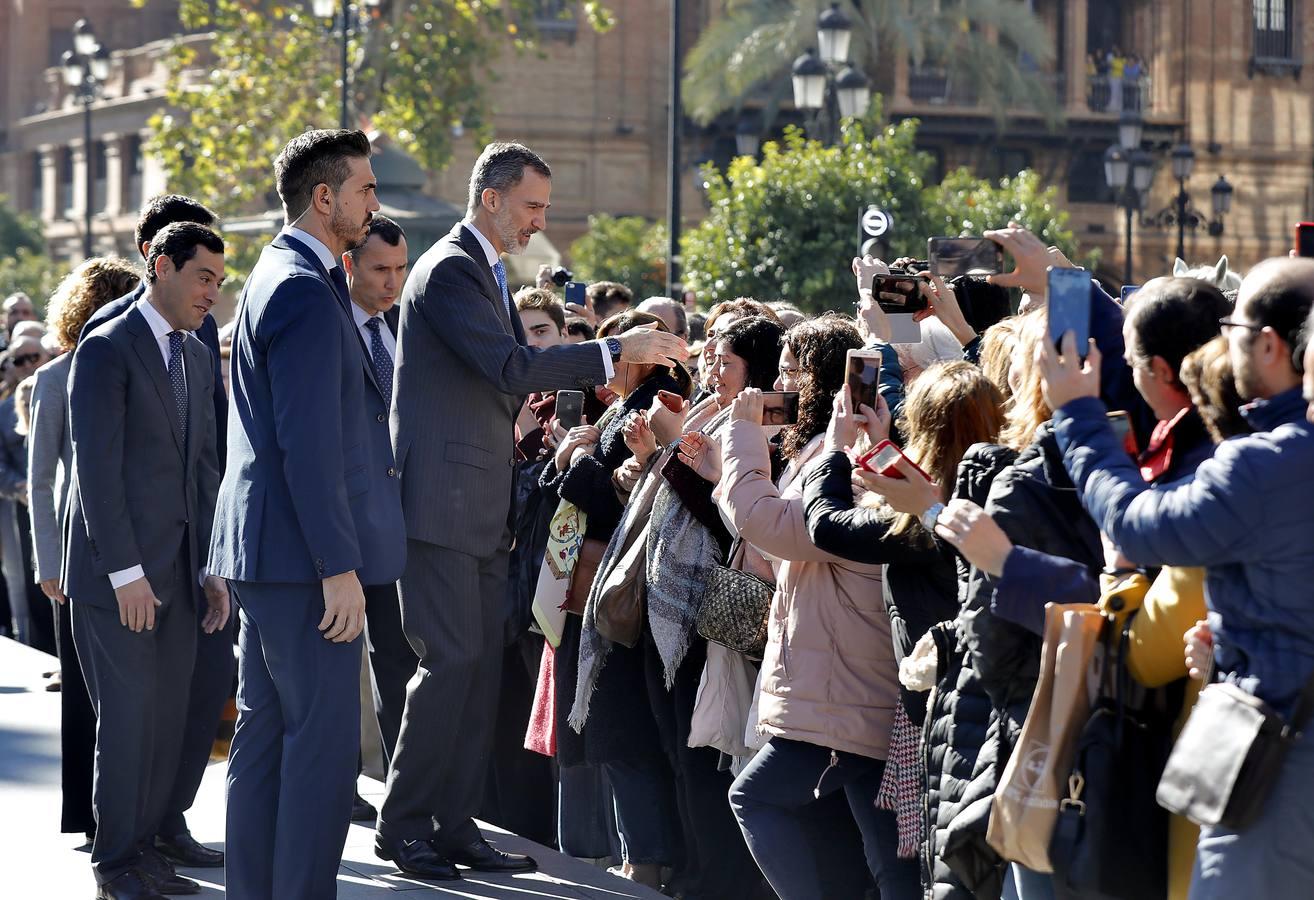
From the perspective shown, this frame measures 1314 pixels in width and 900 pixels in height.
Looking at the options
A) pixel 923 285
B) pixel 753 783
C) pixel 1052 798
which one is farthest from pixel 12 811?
pixel 1052 798

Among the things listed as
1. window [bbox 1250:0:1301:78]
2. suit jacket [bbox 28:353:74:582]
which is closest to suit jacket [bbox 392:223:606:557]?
suit jacket [bbox 28:353:74:582]

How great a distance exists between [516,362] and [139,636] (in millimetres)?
1463

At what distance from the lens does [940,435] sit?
4746 mm

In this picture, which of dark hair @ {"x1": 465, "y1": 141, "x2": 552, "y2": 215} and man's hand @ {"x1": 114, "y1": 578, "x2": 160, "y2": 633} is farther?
dark hair @ {"x1": 465, "y1": 141, "x2": 552, "y2": 215}

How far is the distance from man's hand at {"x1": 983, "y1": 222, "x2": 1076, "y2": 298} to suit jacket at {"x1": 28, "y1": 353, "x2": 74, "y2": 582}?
377 centimetres

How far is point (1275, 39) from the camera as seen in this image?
51.3 metres

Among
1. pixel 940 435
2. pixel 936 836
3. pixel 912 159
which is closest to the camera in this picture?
pixel 936 836

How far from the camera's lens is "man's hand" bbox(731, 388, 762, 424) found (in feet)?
17.6

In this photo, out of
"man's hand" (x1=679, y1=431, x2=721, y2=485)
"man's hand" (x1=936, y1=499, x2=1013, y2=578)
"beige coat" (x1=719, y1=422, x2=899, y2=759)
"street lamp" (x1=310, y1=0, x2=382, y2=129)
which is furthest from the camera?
"street lamp" (x1=310, y1=0, x2=382, y2=129)

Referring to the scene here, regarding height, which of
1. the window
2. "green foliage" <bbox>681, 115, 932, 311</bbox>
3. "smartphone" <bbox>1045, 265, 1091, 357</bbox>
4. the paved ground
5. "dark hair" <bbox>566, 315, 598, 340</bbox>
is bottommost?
the paved ground

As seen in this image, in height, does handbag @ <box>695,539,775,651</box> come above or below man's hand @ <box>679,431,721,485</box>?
below

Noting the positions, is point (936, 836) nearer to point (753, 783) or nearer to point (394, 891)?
point (753, 783)

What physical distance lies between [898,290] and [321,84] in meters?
23.4

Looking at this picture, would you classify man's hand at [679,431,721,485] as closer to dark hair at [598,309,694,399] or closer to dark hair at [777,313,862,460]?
dark hair at [777,313,862,460]
